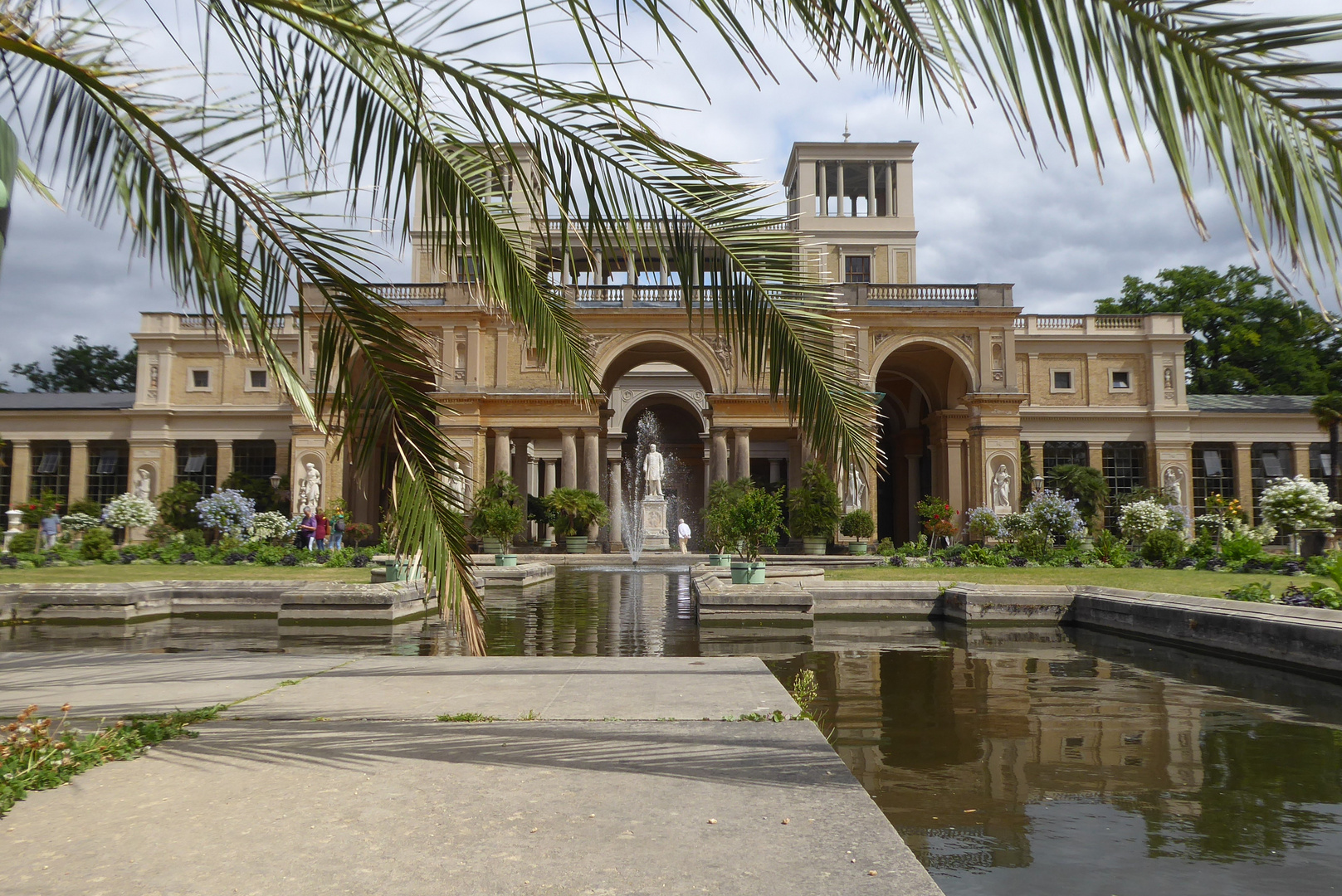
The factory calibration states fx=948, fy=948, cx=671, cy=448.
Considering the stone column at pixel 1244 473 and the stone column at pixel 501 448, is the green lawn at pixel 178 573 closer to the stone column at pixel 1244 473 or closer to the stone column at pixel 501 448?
the stone column at pixel 501 448

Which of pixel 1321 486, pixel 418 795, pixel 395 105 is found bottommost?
pixel 418 795

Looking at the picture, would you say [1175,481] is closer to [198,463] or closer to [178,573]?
[178,573]

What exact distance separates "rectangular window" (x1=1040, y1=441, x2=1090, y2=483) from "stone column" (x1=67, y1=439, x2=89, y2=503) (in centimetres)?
3800

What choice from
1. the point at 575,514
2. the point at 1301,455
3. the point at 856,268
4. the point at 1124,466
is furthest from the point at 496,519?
the point at 1301,455

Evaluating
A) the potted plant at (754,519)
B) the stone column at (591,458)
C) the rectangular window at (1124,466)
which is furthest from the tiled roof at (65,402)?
the rectangular window at (1124,466)

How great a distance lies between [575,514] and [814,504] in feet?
24.6

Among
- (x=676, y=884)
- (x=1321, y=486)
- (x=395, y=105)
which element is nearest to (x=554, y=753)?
(x=676, y=884)

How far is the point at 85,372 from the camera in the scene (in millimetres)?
54344

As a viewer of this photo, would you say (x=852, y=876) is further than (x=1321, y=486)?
No

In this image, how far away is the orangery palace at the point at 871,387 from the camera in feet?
106

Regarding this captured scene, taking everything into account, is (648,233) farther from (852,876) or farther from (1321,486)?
(1321,486)

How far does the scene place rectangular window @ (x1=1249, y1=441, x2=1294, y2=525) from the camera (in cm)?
3706

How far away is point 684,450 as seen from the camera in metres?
49.9

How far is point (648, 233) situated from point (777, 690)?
2.30 meters
